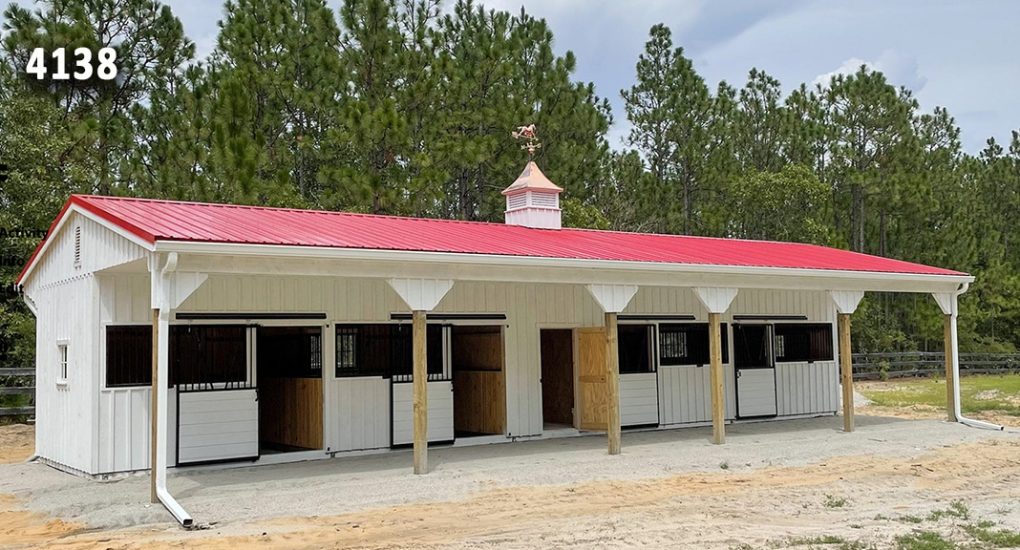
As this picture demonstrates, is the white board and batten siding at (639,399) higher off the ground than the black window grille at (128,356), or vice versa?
the black window grille at (128,356)

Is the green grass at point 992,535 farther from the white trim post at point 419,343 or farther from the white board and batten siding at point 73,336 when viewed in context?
the white board and batten siding at point 73,336

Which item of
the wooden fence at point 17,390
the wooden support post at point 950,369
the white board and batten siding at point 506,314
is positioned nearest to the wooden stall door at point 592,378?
the white board and batten siding at point 506,314

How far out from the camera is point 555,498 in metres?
9.35

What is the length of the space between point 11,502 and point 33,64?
14.2 m

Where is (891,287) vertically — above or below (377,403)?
above

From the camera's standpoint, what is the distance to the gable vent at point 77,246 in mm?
11367

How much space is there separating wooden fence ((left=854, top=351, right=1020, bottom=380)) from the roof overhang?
14544 millimetres

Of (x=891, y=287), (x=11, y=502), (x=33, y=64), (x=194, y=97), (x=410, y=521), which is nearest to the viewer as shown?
(x=410, y=521)

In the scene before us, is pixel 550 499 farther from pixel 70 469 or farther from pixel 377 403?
pixel 70 469

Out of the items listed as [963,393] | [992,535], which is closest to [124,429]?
[992,535]

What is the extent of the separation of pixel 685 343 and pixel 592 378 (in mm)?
1960

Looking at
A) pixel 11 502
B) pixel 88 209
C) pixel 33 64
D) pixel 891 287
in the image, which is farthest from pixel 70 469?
pixel 33 64

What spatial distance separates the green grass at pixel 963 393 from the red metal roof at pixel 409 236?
16.8 feet

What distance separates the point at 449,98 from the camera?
23609 millimetres
